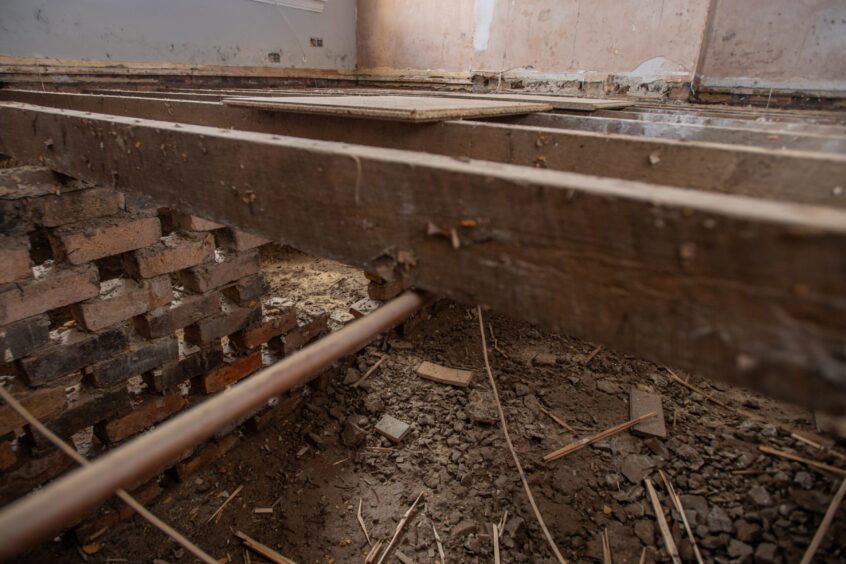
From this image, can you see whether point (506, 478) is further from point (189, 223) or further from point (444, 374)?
point (189, 223)

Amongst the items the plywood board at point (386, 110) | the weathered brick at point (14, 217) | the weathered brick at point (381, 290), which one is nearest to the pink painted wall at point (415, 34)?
the weathered brick at point (381, 290)

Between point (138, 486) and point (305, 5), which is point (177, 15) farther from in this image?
point (138, 486)

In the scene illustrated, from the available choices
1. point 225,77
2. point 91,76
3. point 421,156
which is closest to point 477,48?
point 225,77

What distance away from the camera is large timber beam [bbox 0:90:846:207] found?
93 centimetres

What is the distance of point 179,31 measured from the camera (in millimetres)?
4238

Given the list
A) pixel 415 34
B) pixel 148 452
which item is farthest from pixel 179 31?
pixel 148 452

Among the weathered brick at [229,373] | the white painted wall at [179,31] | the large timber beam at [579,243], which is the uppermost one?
the white painted wall at [179,31]

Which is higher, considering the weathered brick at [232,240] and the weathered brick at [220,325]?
the weathered brick at [232,240]

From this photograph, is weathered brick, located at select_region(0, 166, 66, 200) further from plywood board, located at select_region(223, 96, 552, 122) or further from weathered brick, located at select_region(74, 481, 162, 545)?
weathered brick, located at select_region(74, 481, 162, 545)

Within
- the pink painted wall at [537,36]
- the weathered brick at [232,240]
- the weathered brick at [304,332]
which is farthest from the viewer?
the pink painted wall at [537,36]

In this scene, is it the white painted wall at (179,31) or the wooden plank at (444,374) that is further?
the white painted wall at (179,31)

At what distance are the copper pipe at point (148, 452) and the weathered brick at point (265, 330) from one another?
208 centimetres

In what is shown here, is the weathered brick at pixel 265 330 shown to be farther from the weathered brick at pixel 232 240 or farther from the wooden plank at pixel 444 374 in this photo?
the wooden plank at pixel 444 374

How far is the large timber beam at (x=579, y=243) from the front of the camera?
0.52 metres
